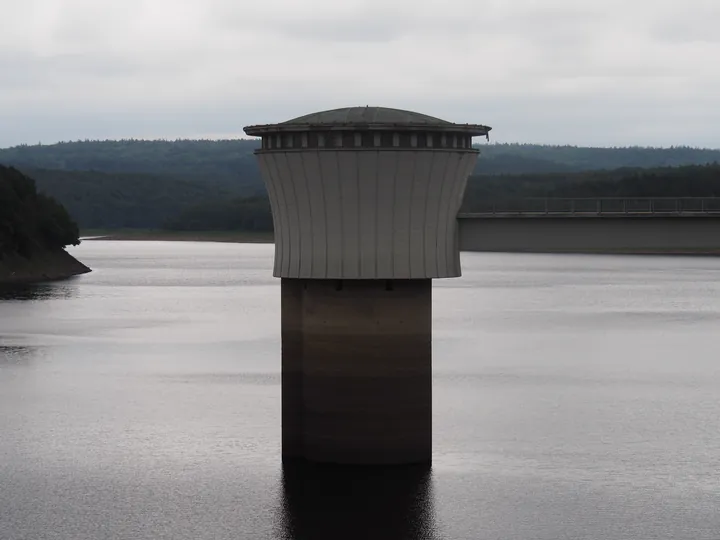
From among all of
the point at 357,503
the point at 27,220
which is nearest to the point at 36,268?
the point at 27,220

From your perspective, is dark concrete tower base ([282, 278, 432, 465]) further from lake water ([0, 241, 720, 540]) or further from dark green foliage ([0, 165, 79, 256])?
dark green foliage ([0, 165, 79, 256])

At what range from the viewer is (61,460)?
4334 cm

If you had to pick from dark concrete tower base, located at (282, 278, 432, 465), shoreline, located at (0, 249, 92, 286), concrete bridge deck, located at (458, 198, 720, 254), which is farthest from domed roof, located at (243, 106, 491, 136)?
shoreline, located at (0, 249, 92, 286)

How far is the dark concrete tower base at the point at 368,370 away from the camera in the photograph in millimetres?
36406

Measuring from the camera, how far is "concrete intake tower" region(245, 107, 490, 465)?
36312 millimetres

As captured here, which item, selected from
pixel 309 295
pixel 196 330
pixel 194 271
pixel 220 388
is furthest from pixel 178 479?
pixel 194 271

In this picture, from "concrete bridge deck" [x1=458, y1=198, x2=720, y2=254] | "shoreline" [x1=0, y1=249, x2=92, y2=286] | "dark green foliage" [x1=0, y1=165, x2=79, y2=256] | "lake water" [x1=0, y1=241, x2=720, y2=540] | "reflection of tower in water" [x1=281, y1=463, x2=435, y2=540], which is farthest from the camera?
"shoreline" [x1=0, y1=249, x2=92, y2=286]

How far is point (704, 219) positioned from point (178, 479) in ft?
55.8

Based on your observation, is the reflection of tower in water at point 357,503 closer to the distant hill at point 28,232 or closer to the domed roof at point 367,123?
the domed roof at point 367,123

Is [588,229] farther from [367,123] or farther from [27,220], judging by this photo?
[27,220]

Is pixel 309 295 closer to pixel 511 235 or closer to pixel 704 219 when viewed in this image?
pixel 511 235

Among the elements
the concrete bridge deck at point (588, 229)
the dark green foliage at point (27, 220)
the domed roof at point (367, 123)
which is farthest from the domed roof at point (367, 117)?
the dark green foliage at point (27, 220)

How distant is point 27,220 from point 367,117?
98527 mm

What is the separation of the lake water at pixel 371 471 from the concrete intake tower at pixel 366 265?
153 cm
